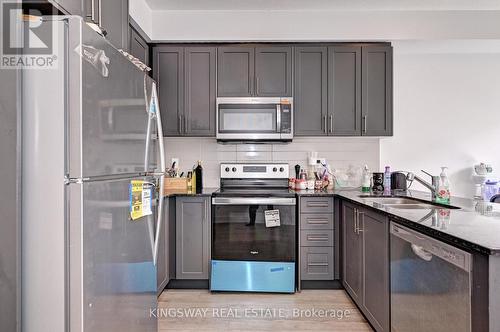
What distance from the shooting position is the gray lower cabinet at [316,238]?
117 inches

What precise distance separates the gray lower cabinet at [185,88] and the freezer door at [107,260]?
1.63 metres

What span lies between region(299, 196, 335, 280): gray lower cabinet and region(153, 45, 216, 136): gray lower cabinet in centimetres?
122

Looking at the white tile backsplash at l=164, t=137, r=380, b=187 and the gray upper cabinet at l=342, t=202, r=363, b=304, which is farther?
the white tile backsplash at l=164, t=137, r=380, b=187

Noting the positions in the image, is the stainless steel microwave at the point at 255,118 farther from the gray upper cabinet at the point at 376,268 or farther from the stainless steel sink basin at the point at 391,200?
the gray upper cabinet at the point at 376,268

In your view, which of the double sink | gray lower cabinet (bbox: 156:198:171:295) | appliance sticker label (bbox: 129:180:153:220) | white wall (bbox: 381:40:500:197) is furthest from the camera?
white wall (bbox: 381:40:500:197)

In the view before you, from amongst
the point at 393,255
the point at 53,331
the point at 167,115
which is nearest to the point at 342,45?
the point at 167,115

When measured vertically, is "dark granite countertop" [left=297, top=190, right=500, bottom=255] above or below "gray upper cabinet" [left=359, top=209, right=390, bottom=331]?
above

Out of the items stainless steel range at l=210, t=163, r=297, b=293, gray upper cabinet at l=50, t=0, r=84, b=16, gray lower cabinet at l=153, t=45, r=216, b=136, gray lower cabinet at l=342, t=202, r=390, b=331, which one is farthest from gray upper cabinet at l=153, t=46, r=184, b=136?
gray lower cabinet at l=342, t=202, r=390, b=331

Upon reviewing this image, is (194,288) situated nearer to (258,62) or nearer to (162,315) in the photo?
(162,315)

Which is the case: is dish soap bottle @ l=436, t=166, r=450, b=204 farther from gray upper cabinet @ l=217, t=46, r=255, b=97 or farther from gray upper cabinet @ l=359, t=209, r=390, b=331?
gray upper cabinet @ l=217, t=46, r=255, b=97

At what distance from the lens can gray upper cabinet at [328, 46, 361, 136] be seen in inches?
128

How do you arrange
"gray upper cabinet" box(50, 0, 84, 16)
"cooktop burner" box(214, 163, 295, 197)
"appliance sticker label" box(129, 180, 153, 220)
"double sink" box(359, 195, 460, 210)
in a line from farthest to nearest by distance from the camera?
"cooktop burner" box(214, 163, 295, 197) < "double sink" box(359, 195, 460, 210) < "appliance sticker label" box(129, 180, 153, 220) < "gray upper cabinet" box(50, 0, 84, 16)

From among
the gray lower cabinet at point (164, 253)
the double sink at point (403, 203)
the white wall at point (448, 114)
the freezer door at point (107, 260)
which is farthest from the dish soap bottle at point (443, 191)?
the gray lower cabinet at point (164, 253)

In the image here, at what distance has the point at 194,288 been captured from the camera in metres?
3.02
